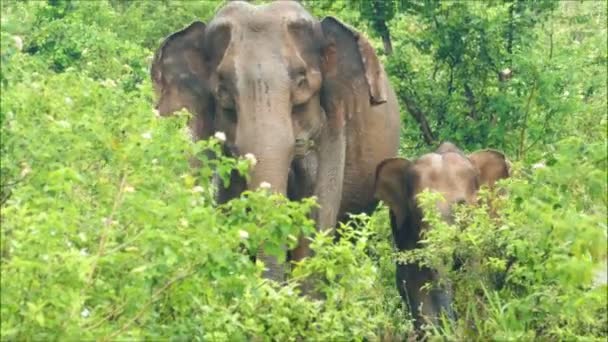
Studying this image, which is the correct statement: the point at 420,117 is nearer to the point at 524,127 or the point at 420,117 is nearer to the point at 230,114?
the point at 524,127

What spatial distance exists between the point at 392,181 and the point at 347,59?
3.82 ft

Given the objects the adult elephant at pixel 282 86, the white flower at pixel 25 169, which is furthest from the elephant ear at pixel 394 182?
the white flower at pixel 25 169

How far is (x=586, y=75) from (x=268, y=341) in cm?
1031

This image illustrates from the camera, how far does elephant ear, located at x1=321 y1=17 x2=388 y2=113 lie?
46.0 ft

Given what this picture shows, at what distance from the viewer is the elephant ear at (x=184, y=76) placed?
1388cm

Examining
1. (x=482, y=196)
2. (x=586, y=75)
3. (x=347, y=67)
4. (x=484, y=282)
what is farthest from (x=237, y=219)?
(x=586, y=75)

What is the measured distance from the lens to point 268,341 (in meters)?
9.54

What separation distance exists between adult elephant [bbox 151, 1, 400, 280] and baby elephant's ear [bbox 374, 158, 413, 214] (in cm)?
39

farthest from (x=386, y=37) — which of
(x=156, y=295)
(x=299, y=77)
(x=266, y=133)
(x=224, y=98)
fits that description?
(x=156, y=295)

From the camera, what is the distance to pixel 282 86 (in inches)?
526

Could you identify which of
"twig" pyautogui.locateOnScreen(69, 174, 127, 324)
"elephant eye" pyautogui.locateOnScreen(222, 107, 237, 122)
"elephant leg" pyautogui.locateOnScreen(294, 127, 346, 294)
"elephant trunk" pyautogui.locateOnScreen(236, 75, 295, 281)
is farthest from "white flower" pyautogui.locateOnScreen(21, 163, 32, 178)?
"elephant leg" pyautogui.locateOnScreen(294, 127, 346, 294)

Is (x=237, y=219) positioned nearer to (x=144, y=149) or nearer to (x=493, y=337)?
(x=144, y=149)

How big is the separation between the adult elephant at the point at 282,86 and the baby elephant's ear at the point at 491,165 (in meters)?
0.81

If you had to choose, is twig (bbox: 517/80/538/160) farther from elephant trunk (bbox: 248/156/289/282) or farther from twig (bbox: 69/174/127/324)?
twig (bbox: 69/174/127/324)
